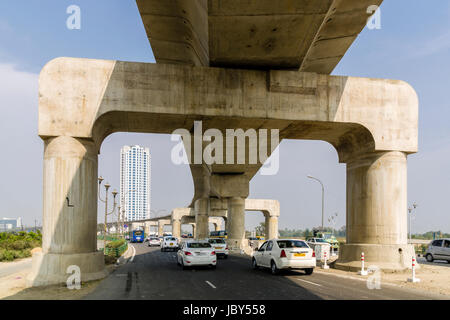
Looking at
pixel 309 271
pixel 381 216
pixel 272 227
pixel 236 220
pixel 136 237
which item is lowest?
pixel 136 237

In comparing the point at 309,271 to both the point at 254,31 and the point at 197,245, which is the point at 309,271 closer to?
the point at 197,245

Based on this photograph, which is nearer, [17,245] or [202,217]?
[17,245]

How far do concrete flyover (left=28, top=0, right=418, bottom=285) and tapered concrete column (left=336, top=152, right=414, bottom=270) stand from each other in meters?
0.05

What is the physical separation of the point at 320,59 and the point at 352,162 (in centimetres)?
620

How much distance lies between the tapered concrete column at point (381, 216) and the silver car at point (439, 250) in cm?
1210

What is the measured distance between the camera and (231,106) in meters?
17.7

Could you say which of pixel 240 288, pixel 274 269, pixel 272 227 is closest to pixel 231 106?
pixel 274 269

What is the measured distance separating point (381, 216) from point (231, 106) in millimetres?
8545

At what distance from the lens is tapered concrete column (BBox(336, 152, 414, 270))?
18812mm

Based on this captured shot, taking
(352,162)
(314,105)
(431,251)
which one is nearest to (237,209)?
(431,251)

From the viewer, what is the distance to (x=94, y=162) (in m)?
17.6

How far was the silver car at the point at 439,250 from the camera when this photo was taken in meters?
29.1

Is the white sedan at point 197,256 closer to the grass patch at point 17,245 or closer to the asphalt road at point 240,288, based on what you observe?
the asphalt road at point 240,288

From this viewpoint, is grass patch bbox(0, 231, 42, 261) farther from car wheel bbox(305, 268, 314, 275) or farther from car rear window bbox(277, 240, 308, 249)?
car wheel bbox(305, 268, 314, 275)
